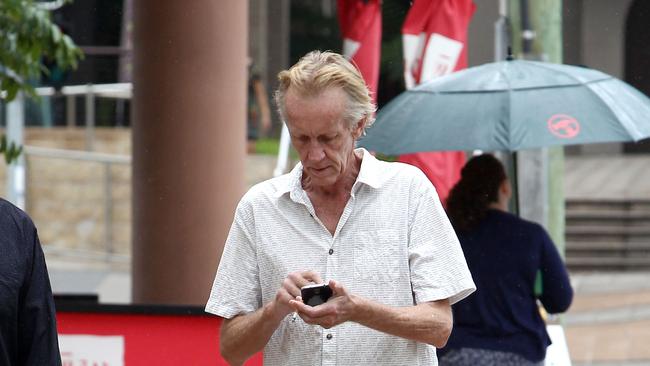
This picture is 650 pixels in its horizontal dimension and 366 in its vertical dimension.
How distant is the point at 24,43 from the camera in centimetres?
721

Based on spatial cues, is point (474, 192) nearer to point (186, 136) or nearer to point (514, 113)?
point (514, 113)

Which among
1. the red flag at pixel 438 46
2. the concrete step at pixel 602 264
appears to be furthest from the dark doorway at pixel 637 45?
the red flag at pixel 438 46

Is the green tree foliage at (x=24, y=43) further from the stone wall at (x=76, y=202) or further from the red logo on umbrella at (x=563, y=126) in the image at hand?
the stone wall at (x=76, y=202)

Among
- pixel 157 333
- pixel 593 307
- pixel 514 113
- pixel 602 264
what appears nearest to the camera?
pixel 514 113

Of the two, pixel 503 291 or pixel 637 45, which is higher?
pixel 637 45

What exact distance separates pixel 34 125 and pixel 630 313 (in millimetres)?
7326

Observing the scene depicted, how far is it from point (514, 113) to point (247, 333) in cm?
286

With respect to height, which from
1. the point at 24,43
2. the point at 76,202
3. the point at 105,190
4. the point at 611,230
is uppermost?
the point at 24,43

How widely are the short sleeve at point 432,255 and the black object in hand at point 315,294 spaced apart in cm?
33

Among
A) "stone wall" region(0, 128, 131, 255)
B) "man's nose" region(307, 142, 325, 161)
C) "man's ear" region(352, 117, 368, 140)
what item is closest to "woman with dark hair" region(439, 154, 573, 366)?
"man's ear" region(352, 117, 368, 140)

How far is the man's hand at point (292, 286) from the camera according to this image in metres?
3.17

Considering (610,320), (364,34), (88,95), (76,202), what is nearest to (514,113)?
(364,34)

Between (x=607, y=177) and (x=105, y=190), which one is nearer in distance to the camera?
(x=105, y=190)

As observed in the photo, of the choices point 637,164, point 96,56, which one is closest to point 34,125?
point 96,56
